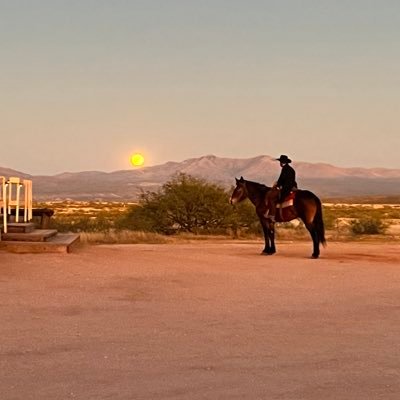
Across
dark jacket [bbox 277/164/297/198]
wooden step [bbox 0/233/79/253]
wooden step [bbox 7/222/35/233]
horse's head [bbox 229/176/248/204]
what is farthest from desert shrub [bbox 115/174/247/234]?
wooden step [bbox 0/233/79/253]

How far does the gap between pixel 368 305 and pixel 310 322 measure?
6.93 feet

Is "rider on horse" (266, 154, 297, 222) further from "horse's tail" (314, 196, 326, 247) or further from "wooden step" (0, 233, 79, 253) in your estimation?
"wooden step" (0, 233, 79, 253)

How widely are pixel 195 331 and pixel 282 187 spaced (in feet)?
39.6

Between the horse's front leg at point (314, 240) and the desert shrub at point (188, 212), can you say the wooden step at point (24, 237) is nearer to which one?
the horse's front leg at point (314, 240)

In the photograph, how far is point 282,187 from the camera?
21.2m

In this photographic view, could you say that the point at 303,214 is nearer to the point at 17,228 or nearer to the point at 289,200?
the point at 289,200

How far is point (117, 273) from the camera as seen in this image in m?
16.2

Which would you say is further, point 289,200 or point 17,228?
point 289,200

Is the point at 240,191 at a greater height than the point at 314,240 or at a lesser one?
greater

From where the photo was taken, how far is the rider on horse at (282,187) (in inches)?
819

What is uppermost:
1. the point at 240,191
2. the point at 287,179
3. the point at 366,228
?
the point at 287,179

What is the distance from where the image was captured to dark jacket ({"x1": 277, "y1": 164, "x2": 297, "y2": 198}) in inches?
818

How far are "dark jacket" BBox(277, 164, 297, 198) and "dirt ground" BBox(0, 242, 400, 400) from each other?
3554 mm

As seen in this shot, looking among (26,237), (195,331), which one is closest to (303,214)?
(26,237)
